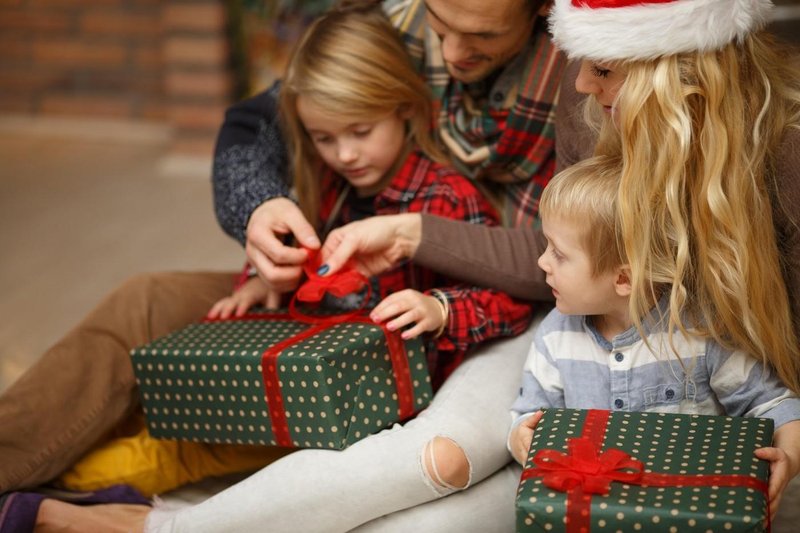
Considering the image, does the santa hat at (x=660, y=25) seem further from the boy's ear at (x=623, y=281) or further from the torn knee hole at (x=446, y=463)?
the torn knee hole at (x=446, y=463)

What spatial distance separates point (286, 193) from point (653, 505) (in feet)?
3.18

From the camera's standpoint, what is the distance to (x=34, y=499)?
1680 mm

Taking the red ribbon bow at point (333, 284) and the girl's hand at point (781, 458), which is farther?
the red ribbon bow at point (333, 284)

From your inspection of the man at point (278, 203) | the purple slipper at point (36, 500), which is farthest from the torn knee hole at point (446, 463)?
the purple slipper at point (36, 500)

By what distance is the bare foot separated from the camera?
5.51 ft

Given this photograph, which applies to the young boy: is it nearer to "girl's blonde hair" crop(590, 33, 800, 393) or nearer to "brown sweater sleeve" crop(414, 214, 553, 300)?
"girl's blonde hair" crop(590, 33, 800, 393)

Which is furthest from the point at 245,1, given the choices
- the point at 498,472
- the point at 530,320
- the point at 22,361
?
the point at 498,472

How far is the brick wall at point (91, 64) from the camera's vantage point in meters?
4.02

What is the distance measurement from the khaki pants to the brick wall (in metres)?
1.91

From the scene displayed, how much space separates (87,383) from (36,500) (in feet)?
0.70

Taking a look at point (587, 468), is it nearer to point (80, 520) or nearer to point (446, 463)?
point (446, 463)

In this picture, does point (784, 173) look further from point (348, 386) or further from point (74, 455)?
point (74, 455)

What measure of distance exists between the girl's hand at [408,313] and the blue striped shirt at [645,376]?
0.57ft

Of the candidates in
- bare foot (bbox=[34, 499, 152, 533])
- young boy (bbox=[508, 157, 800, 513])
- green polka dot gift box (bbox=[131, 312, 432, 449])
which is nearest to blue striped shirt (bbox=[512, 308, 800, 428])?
young boy (bbox=[508, 157, 800, 513])
